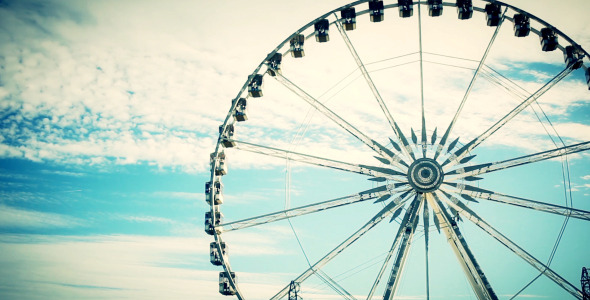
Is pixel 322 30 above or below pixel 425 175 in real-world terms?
above

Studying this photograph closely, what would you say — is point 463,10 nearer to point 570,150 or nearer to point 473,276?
point 570,150

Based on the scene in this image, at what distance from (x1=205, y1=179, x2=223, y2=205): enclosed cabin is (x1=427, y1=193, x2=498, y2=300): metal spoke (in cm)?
945

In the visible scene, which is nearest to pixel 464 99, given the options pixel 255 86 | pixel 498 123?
pixel 498 123

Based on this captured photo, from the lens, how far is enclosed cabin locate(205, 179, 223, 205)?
1948cm

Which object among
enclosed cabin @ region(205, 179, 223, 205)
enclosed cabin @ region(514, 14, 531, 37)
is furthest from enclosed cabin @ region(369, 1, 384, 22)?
enclosed cabin @ region(205, 179, 223, 205)

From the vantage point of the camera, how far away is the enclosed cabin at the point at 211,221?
1911cm

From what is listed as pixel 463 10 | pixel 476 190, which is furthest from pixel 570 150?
pixel 463 10

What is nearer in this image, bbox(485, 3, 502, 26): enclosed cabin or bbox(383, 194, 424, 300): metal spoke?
bbox(383, 194, 424, 300): metal spoke

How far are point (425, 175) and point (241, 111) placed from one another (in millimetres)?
9270

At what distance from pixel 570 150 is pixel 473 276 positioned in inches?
253

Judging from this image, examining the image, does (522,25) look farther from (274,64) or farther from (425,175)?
(274,64)

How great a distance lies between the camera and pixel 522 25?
19.2 metres

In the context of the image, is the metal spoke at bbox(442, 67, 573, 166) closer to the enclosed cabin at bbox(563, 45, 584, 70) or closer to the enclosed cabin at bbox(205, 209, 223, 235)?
the enclosed cabin at bbox(563, 45, 584, 70)

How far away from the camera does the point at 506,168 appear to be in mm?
16234
